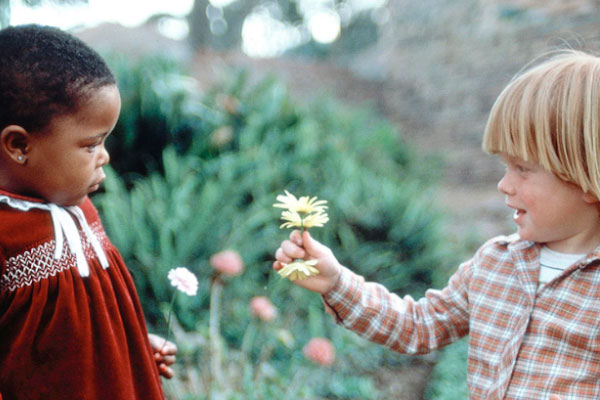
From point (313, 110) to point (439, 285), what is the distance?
275 centimetres

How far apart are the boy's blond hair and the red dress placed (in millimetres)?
1044

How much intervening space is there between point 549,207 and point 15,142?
1.23 m

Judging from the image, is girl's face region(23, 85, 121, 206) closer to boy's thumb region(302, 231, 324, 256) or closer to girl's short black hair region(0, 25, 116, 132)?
girl's short black hair region(0, 25, 116, 132)

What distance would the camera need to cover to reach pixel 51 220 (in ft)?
4.01

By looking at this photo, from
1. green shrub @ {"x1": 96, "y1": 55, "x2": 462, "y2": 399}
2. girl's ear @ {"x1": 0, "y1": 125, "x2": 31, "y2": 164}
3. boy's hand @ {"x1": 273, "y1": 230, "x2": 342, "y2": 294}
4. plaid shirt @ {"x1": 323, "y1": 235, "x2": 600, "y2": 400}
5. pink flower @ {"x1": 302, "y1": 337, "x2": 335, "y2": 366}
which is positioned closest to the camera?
girl's ear @ {"x1": 0, "y1": 125, "x2": 31, "y2": 164}

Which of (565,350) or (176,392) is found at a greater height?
(565,350)

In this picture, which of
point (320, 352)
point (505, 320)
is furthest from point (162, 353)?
point (320, 352)

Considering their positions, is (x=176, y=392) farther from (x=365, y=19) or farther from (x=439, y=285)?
(x=365, y=19)

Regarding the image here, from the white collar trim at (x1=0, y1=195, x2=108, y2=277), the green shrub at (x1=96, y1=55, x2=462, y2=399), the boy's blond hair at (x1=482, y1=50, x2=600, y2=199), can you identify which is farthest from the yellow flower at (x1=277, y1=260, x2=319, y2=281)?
the green shrub at (x1=96, y1=55, x2=462, y2=399)

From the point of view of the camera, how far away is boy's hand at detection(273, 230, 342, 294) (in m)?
Result: 1.46

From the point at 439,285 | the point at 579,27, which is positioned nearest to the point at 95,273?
the point at 439,285

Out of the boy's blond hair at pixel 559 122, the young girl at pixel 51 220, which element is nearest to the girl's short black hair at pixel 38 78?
the young girl at pixel 51 220

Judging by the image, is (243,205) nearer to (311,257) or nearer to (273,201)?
(273,201)

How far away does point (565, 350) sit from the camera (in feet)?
4.32
